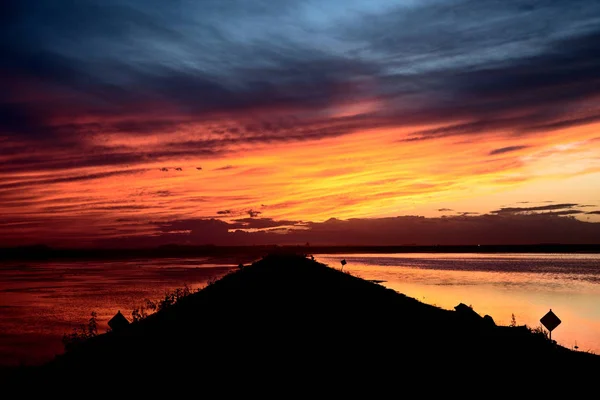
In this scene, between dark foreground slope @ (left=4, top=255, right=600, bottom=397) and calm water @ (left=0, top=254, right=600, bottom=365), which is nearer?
dark foreground slope @ (left=4, top=255, right=600, bottom=397)

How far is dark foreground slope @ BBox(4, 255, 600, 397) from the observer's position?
1063 centimetres

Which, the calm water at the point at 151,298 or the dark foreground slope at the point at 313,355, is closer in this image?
the dark foreground slope at the point at 313,355

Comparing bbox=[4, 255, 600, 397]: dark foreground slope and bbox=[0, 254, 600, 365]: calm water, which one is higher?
bbox=[4, 255, 600, 397]: dark foreground slope

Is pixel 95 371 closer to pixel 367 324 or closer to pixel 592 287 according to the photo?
pixel 367 324

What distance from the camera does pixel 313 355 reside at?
1270 cm

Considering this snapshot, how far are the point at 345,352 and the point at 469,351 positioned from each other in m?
3.31

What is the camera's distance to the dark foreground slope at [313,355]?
1063 centimetres

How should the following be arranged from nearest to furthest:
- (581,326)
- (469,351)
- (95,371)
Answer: (95,371) < (469,351) < (581,326)

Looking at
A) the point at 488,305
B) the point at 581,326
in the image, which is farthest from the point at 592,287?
the point at 581,326

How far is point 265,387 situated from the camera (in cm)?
978

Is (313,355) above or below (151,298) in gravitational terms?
above

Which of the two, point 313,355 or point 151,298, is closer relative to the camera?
point 313,355

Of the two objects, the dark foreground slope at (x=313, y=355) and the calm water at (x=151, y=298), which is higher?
→ the dark foreground slope at (x=313, y=355)

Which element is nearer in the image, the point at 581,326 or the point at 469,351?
the point at 469,351
